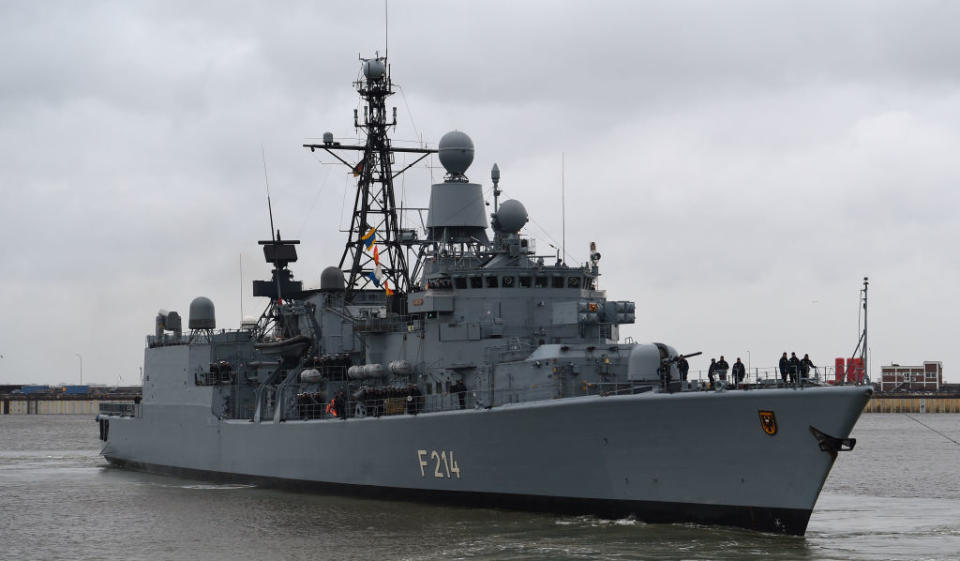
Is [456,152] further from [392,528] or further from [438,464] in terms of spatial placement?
[392,528]

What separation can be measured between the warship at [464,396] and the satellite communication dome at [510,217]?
0.05m

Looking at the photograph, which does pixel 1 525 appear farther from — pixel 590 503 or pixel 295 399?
pixel 590 503

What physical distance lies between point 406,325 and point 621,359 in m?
6.38

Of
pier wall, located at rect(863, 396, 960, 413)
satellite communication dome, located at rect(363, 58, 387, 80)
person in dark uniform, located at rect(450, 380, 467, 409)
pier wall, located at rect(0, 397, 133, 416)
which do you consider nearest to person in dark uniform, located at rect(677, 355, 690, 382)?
person in dark uniform, located at rect(450, 380, 467, 409)

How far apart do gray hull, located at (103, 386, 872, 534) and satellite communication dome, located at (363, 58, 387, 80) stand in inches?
425

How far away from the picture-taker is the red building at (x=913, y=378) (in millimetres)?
123250

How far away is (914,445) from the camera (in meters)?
52.4

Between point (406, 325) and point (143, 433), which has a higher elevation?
point (406, 325)

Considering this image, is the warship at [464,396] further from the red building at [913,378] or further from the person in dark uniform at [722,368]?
the red building at [913,378]

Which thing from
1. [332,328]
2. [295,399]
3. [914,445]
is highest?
[332,328]

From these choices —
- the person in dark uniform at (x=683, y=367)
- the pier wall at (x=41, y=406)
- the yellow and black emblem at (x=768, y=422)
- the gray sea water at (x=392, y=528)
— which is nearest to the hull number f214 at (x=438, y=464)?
the gray sea water at (x=392, y=528)

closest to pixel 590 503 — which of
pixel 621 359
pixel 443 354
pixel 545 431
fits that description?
pixel 545 431

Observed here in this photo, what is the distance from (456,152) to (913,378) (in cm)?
10962

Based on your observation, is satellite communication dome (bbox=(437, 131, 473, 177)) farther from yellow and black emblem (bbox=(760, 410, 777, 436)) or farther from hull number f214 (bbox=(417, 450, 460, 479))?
yellow and black emblem (bbox=(760, 410, 777, 436))
